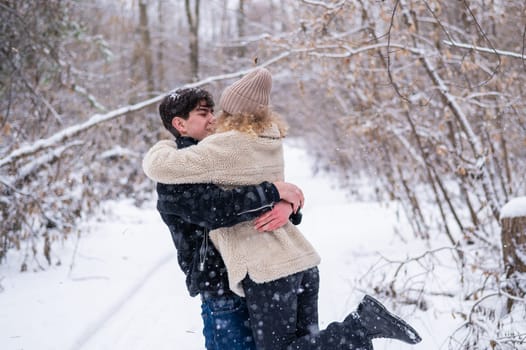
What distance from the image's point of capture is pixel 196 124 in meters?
2.09

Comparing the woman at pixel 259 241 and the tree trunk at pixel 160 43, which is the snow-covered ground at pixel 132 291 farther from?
the tree trunk at pixel 160 43

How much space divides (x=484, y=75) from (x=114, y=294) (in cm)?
479

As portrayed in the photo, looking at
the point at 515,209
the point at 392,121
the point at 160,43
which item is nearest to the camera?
the point at 515,209

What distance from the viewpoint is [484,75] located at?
211 inches

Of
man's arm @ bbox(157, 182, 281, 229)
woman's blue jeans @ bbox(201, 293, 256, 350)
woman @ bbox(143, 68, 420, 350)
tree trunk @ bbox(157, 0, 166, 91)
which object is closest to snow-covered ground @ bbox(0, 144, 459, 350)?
woman @ bbox(143, 68, 420, 350)

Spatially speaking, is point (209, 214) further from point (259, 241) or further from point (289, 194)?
point (289, 194)

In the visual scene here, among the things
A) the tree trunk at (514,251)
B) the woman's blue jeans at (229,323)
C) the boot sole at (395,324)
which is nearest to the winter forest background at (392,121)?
the tree trunk at (514,251)

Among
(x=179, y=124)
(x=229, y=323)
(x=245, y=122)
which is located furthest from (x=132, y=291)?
(x=245, y=122)

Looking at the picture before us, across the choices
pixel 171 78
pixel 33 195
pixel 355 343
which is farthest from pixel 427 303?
pixel 171 78

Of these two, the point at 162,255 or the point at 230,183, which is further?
the point at 162,255

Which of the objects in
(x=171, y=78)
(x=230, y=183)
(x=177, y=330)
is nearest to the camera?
(x=230, y=183)

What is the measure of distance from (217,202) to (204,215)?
76 millimetres

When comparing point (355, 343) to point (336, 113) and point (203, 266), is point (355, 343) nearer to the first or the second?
point (203, 266)

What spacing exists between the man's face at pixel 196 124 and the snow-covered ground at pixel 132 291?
1771 millimetres
